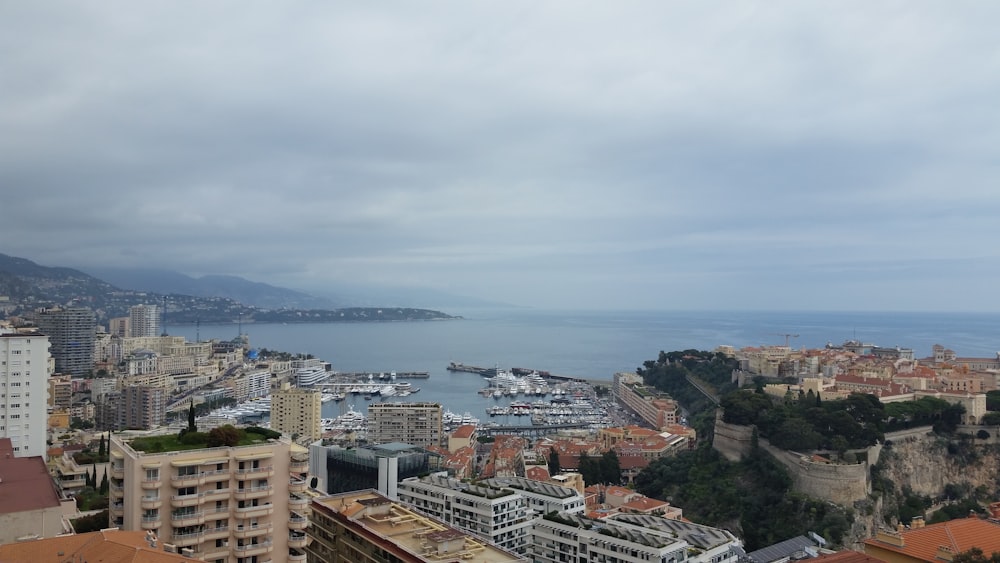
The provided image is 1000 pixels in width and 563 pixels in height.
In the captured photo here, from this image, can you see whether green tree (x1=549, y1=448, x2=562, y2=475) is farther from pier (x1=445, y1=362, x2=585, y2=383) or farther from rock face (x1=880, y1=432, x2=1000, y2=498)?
pier (x1=445, y1=362, x2=585, y2=383)

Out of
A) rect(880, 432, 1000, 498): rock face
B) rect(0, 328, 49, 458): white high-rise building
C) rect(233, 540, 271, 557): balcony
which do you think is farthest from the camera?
rect(880, 432, 1000, 498): rock face

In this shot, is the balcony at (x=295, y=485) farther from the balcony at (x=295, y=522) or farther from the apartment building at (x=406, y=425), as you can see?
the apartment building at (x=406, y=425)

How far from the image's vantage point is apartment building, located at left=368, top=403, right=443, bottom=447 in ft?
85.5

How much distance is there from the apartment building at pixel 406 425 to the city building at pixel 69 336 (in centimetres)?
2172

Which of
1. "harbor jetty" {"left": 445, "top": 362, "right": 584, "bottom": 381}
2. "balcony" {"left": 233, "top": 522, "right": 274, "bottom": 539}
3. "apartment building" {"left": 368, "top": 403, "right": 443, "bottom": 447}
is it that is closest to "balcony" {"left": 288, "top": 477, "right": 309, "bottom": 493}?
"balcony" {"left": 233, "top": 522, "right": 274, "bottom": 539}

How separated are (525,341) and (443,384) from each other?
39013 millimetres

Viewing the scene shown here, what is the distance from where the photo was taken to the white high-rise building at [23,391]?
14.0 meters

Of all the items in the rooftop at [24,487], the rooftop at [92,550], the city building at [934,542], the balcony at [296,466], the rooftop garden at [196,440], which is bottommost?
the city building at [934,542]

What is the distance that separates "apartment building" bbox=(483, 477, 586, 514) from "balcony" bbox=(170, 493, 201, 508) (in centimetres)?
651

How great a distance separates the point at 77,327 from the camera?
38031mm

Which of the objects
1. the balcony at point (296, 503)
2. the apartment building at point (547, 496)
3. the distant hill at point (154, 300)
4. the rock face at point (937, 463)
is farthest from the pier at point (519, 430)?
the distant hill at point (154, 300)

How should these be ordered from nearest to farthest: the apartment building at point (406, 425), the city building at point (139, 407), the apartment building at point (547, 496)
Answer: the apartment building at point (547, 496) → the apartment building at point (406, 425) → the city building at point (139, 407)

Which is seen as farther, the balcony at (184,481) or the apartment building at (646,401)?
the apartment building at (646,401)

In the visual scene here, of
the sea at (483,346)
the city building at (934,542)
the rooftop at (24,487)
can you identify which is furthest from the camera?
the sea at (483,346)
